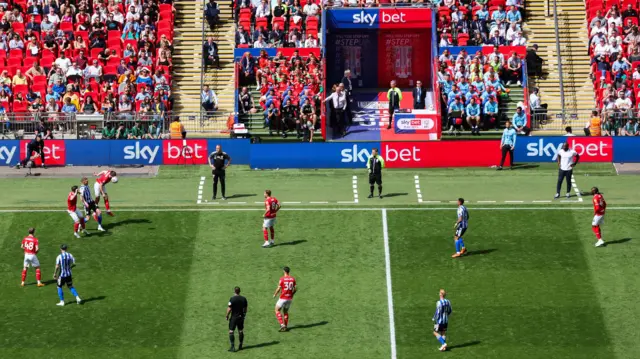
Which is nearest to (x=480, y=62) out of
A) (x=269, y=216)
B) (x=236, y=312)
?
(x=269, y=216)

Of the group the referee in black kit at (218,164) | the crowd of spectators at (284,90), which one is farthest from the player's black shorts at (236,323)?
the crowd of spectators at (284,90)

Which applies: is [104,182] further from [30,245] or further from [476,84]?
[476,84]

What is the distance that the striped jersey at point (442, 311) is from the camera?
46.6m

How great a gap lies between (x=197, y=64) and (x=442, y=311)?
28858 millimetres

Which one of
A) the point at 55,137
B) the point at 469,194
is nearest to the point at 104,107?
the point at 55,137

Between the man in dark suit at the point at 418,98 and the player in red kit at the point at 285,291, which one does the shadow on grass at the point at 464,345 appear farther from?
the man in dark suit at the point at 418,98

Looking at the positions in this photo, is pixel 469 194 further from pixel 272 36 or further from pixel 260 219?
pixel 272 36

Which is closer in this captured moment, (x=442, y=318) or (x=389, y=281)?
(x=442, y=318)

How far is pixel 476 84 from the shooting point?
68.1m

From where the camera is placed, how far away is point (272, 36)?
71.8 meters

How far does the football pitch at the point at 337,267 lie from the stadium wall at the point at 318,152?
74 cm

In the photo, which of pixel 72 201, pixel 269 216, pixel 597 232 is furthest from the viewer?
pixel 72 201

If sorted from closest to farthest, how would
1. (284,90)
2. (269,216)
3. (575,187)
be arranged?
(269,216) < (575,187) < (284,90)

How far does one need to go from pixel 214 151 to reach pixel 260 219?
6968mm
